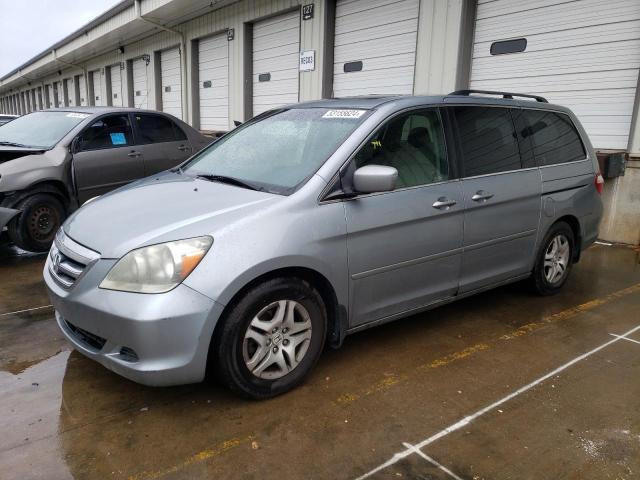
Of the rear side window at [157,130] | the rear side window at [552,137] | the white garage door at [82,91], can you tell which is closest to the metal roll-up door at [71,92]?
the white garage door at [82,91]

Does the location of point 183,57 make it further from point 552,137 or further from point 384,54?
point 552,137

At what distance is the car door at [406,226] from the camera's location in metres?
3.08

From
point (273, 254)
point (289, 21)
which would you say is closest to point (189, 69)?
point (289, 21)

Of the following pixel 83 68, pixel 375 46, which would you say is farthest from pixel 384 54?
pixel 83 68

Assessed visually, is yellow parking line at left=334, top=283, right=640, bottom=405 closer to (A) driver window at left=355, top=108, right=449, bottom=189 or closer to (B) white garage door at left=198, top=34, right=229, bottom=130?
(A) driver window at left=355, top=108, right=449, bottom=189

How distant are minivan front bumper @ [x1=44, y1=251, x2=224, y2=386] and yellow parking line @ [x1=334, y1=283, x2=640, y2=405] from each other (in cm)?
89

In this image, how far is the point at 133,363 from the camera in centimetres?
254

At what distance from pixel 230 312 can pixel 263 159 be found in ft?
3.92

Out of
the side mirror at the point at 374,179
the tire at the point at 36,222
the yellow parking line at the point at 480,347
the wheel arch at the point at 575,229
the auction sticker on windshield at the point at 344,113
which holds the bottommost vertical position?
the yellow parking line at the point at 480,347

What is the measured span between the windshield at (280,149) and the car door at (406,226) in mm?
243

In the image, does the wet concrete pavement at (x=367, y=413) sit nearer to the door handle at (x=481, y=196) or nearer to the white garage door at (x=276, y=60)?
the door handle at (x=481, y=196)

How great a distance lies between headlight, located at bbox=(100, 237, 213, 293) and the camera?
2.50 metres

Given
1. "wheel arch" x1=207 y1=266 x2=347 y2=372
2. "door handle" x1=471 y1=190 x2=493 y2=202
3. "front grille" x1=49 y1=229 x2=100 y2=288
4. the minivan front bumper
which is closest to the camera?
the minivan front bumper

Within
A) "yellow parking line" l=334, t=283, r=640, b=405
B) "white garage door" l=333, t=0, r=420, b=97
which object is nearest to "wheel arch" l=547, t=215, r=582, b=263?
"yellow parking line" l=334, t=283, r=640, b=405
